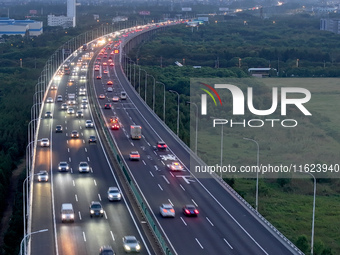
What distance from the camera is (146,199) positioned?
46.1 metres

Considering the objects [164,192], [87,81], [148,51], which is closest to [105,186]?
[164,192]

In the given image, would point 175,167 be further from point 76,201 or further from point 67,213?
point 67,213

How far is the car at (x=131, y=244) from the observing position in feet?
A: 120

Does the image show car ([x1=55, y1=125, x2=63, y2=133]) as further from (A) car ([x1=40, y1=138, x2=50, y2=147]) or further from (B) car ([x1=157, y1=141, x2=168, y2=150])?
(B) car ([x1=157, y1=141, x2=168, y2=150])

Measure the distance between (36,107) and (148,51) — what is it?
100308 millimetres

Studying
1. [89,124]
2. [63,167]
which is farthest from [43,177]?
[89,124]

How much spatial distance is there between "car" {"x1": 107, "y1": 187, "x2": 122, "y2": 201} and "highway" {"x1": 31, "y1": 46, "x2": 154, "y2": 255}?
0.35 m

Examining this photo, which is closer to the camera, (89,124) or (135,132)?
(135,132)

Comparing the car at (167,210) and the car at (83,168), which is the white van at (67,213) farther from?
the car at (83,168)

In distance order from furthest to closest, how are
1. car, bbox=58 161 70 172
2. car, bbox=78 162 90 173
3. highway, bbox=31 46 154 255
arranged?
car, bbox=58 161 70 172
car, bbox=78 162 90 173
highway, bbox=31 46 154 255

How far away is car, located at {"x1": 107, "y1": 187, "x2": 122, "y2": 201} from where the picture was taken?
149 ft

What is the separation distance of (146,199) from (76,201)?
4270mm

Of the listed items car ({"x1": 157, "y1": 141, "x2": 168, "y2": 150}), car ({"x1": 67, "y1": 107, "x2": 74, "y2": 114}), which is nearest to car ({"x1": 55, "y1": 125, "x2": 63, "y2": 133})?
car ({"x1": 67, "y1": 107, "x2": 74, "y2": 114})

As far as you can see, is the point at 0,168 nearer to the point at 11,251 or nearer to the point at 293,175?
the point at 11,251
